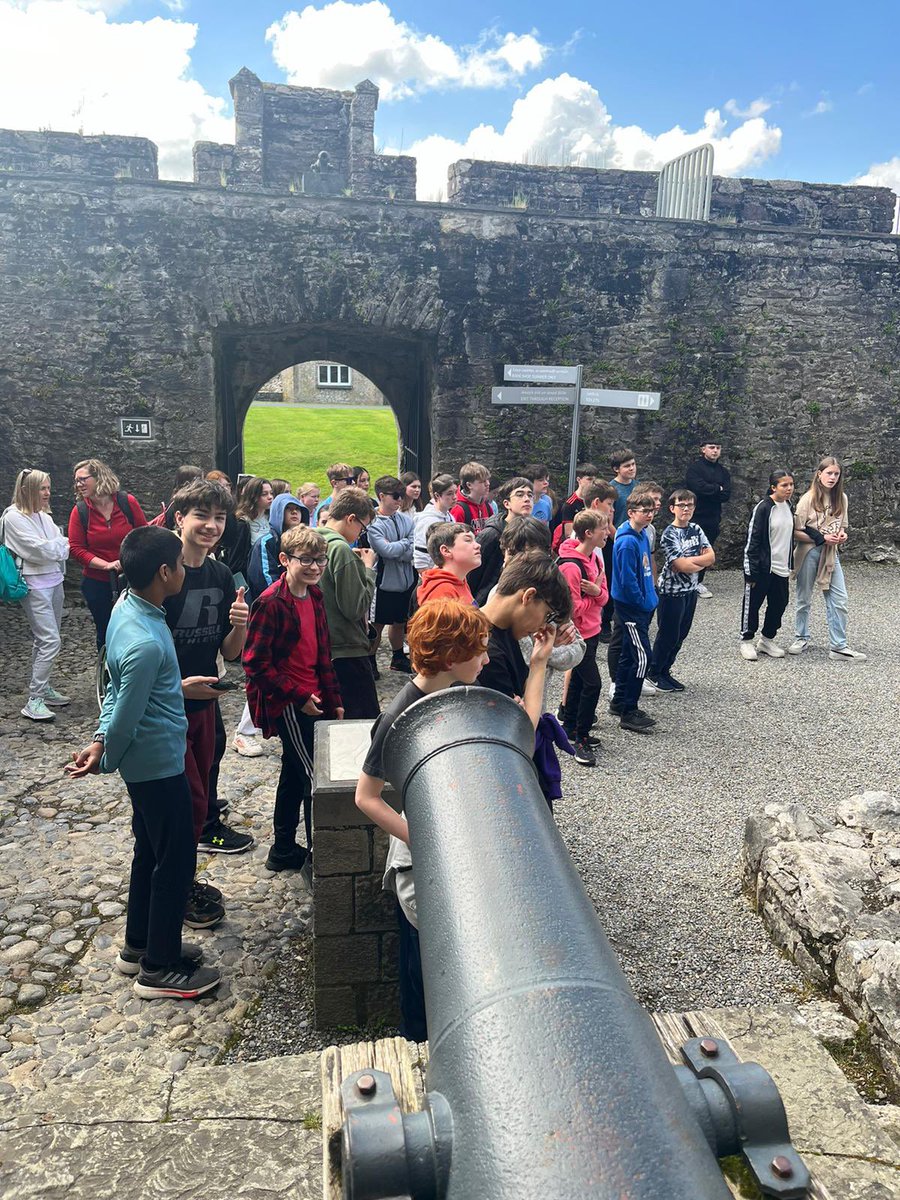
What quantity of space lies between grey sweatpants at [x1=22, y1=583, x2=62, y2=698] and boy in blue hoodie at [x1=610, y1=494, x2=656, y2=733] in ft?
14.7

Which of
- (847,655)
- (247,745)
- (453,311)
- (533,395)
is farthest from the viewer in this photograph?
(453,311)

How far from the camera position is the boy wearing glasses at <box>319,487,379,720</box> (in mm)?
4984

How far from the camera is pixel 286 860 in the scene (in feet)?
14.8

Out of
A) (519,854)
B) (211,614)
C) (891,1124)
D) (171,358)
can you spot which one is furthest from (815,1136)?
(171,358)

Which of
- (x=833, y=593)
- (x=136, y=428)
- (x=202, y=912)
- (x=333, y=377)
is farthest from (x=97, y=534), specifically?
(x=333, y=377)

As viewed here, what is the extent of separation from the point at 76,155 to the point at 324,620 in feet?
31.7

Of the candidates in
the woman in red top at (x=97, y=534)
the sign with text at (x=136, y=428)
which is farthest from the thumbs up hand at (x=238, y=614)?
the sign with text at (x=136, y=428)

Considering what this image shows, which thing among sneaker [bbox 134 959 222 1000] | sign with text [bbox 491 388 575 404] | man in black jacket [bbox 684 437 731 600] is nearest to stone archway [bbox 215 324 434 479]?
sign with text [bbox 491 388 575 404]

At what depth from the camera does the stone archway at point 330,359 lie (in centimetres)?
1223

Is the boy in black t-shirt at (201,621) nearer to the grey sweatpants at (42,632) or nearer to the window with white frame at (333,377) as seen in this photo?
the grey sweatpants at (42,632)

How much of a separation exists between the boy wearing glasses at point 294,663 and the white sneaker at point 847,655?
614 centimetres

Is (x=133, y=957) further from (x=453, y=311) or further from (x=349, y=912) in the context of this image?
(x=453, y=311)

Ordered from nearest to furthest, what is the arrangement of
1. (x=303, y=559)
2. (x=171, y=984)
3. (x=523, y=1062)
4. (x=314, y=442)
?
1. (x=523, y=1062)
2. (x=171, y=984)
3. (x=303, y=559)
4. (x=314, y=442)

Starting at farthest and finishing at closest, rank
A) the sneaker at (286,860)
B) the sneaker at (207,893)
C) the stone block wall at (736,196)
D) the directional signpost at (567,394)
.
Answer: the stone block wall at (736,196) < the directional signpost at (567,394) < the sneaker at (286,860) < the sneaker at (207,893)
